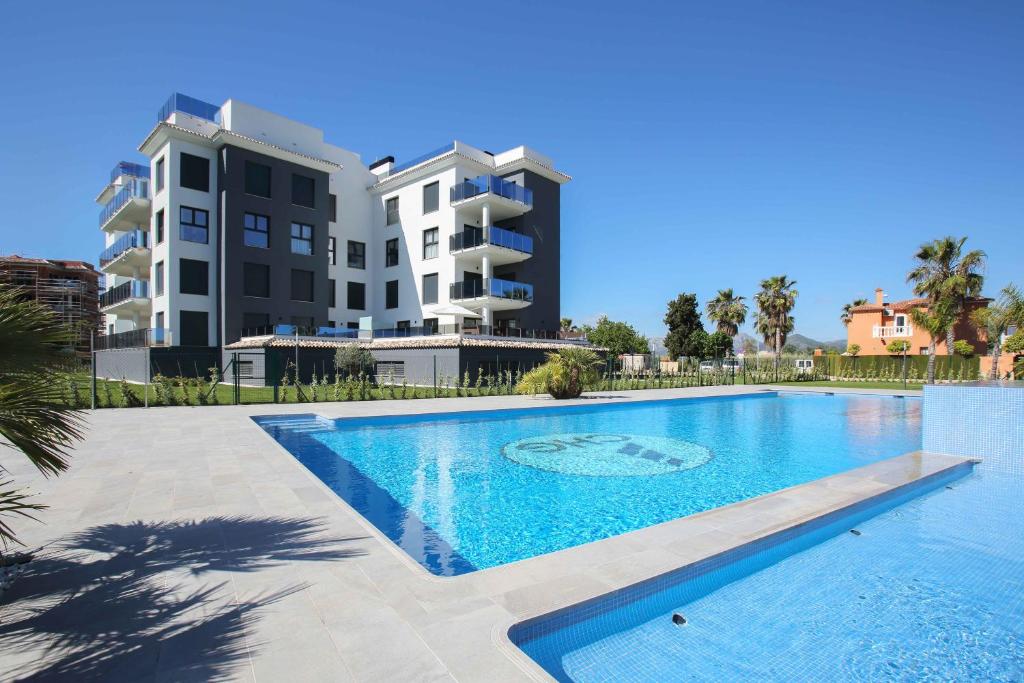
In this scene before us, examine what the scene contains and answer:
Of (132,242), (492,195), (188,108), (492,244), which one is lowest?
(492,244)

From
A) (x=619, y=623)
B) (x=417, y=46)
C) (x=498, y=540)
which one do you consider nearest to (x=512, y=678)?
(x=619, y=623)

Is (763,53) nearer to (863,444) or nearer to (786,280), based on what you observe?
(863,444)

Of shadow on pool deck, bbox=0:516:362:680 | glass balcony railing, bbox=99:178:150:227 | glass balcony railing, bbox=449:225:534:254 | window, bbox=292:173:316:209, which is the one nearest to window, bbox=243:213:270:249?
window, bbox=292:173:316:209

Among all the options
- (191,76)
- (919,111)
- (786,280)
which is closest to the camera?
(919,111)

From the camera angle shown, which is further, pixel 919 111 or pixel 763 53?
pixel 919 111

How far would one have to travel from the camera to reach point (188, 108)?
23125mm

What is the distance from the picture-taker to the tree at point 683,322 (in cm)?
4466

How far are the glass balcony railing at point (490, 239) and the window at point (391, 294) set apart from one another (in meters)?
4.95

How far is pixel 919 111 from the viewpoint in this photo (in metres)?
15.1

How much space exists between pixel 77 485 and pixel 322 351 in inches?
668

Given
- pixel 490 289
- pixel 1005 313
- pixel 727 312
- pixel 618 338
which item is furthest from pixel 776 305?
pixel 490 289

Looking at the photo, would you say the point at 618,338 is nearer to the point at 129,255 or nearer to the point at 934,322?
the point at 934,322

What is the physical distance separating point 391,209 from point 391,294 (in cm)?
504

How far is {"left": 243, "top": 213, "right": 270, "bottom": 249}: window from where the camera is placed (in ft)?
74.7
